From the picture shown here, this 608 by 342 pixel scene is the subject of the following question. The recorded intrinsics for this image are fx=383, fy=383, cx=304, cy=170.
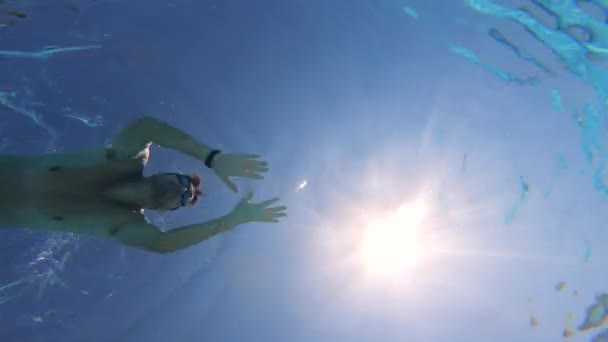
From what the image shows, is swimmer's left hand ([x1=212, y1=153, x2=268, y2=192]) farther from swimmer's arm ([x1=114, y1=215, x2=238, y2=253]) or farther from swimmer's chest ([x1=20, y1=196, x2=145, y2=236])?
swimmer's chest ([x1=20, y1=196, x2=145, y2=236])

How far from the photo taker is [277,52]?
862cm

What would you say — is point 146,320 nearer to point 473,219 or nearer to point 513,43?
point 473,219

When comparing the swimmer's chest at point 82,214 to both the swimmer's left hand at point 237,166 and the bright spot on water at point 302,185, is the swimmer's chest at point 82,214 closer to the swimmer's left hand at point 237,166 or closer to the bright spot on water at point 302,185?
the swimmer's left hand at point 237,166

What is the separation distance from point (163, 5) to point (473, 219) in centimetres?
1173

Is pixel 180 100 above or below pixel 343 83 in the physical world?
below

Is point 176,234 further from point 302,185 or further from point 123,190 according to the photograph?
point 302,185

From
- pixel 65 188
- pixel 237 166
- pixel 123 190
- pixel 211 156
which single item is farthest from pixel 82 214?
pixel 237 166

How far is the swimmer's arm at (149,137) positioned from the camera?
3781mm

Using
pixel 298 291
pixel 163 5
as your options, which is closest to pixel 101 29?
pixel 163 5

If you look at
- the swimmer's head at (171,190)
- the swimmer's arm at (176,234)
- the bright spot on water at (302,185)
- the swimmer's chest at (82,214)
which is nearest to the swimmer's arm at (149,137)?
the swimmer's head at (171,190)

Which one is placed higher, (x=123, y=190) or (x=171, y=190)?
(x=171, y=190)

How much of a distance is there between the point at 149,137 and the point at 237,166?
36.4 inches

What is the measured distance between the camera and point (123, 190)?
368cm

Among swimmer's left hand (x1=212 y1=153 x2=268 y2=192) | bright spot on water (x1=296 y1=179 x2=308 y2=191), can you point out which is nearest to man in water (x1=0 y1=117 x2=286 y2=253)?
swimmer's left hand (x1=212 y1=153 x2=268 y2=192)
